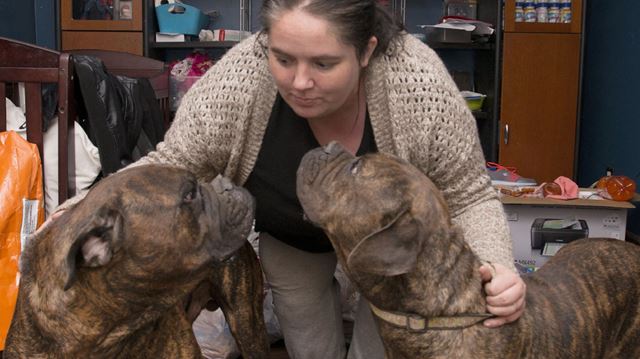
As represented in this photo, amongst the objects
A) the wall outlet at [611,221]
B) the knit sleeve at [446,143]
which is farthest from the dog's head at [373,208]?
the wall outlet at [611,221]

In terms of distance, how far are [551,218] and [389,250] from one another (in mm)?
2798

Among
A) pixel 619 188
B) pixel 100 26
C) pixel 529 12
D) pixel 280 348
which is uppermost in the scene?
pixel 529 12

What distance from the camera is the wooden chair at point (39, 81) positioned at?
329 cm

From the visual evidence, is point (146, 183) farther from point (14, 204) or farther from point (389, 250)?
point (14, 204)

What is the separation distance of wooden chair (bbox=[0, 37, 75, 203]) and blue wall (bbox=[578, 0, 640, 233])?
3703 mm

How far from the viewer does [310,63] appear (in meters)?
2.26

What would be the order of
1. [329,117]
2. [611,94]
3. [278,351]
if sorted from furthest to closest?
[611,94] → [278,351] → [329,117]

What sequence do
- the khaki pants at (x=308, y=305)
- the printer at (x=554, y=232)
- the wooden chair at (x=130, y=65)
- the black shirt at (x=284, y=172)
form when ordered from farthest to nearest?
the wooden chair at (x=130, y=65) < the printer at (x=554, y=232) < the khaki pants at (x=308, y=305) < the black shirt at (x=284, y=172)

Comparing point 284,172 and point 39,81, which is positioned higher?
point 39,81

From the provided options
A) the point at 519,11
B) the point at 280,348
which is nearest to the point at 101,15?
the point at 519,11

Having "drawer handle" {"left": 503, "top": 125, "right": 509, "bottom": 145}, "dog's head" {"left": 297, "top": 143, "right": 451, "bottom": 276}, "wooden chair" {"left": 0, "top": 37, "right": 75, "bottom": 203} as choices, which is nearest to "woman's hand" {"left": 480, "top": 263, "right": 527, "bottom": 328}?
"dog's head" {"left": 297, "top": 143, "right": 451, "bottom": 276}

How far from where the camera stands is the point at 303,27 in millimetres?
2217

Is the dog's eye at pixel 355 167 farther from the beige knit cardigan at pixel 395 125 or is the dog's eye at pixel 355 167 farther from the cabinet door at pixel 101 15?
the cabinet door at pixel 101 15

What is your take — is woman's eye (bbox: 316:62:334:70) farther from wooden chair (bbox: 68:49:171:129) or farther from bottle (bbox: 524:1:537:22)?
bottle (bbox: 524:1:537:22)
